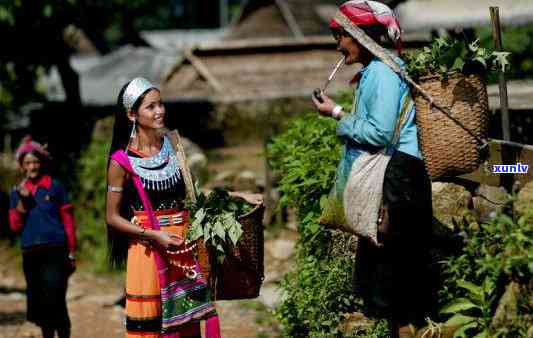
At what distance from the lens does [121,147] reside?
5074 millimetres

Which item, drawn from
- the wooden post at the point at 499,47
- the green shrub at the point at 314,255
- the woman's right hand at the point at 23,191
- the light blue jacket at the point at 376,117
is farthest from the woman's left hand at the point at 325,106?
the woman's right hand at the point at 23,191

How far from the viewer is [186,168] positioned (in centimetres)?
505

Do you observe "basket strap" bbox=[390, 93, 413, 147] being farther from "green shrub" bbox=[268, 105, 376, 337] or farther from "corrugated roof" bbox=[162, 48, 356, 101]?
"corrugated roof" bbox=[162, 48, 356, 101]

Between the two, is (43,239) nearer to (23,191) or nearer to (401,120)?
(23,191)

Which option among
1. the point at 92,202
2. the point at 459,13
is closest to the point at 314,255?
the point at 92,202

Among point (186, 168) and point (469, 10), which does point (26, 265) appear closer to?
point (186, 168)

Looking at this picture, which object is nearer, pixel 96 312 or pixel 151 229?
pixel 151 229

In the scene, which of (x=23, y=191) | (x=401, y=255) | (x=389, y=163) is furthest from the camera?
(x=23, y=191)

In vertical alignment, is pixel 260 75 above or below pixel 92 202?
above

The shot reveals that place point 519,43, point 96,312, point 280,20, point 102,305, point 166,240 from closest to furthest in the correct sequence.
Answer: point 166,240
point 96,312
point 102,305
point 519,43
point 280,20

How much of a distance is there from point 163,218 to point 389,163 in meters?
1.38

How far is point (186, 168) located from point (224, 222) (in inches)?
17.0

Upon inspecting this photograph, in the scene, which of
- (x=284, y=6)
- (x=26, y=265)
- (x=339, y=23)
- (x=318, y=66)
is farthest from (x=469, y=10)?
(x=284, y=6)

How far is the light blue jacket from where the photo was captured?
4191mm
